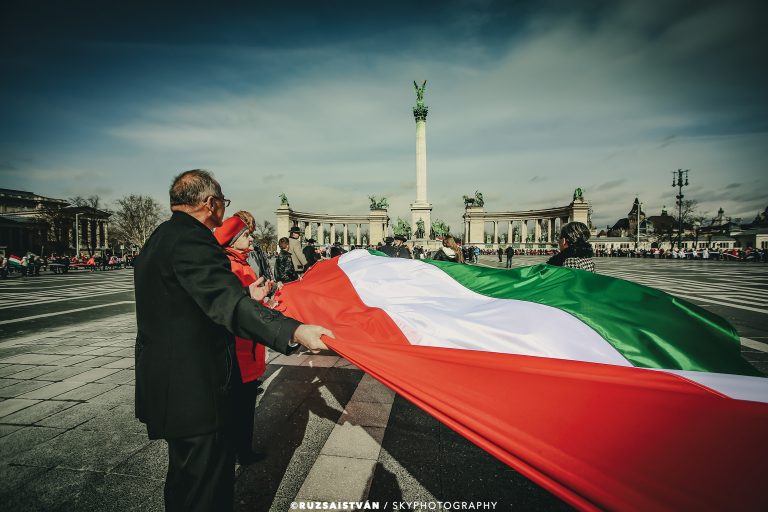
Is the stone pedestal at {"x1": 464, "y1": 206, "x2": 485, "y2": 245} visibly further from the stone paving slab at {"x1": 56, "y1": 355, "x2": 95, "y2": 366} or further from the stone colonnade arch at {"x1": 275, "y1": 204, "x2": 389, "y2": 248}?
the stone paving slab at {"x1": 56, "y1": 355, "x2": 95, "y2": 366}

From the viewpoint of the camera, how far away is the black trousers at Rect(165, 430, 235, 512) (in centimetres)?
156

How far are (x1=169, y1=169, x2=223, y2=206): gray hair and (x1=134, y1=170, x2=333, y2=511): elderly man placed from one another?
0.25m

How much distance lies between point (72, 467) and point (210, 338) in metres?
2.22

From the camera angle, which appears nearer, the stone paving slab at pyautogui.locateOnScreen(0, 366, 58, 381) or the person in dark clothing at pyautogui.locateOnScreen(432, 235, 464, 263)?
the stone paving slab at pyautogui.locateOnScreen(0, 366, 58, 381)

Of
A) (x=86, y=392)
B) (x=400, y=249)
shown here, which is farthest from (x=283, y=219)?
(x=86, y=392)

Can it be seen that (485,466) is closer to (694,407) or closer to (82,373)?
(694,407)

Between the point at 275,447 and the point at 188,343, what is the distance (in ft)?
5.97

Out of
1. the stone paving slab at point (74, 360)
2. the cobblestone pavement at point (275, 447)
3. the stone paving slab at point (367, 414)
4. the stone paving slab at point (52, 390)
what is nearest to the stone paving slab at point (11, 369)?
the cobblestone pavement at point (275, 447)

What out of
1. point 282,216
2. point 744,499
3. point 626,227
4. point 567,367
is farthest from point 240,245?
point 626,227

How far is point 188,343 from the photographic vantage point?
161 centimetres

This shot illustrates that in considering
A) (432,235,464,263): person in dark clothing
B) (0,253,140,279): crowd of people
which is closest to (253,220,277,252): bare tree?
(0,253,140,279): crowd of people

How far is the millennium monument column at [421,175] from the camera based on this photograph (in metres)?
45.7

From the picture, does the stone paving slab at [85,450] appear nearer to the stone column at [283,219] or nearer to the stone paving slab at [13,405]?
the stone paving slab at [13,405]

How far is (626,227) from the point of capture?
10706 centimetres
